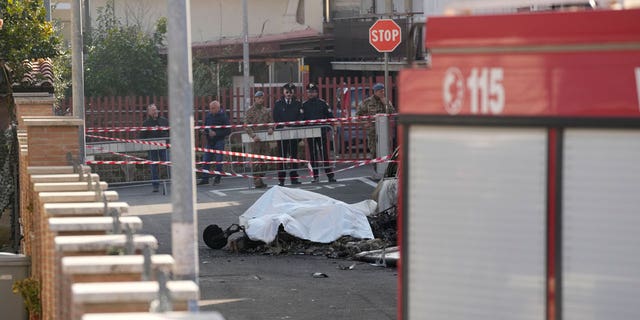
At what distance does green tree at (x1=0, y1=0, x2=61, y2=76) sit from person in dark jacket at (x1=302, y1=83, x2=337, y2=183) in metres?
5.55

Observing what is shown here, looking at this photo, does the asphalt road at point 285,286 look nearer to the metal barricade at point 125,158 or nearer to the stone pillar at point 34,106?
the stone pillar at point 34,106

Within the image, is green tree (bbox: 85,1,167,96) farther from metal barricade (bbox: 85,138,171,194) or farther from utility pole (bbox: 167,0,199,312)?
utility pole (bbox: 167,0,199,312)

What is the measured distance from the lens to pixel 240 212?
2055cm

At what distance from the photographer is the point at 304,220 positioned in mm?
16406

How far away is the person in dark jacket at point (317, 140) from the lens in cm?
2564

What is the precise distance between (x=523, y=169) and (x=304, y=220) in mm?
11352

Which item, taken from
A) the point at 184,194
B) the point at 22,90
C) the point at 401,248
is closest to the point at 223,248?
the point at 22,90

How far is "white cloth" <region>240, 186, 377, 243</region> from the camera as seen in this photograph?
1616cm

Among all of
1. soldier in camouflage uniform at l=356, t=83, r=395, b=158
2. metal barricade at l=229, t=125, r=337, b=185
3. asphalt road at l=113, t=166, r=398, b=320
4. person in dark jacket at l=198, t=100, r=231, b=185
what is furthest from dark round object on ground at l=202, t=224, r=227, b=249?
person in dark jacket at l=198, t=100, r=231, b=185

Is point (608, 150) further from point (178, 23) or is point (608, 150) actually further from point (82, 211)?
point (82, 211)

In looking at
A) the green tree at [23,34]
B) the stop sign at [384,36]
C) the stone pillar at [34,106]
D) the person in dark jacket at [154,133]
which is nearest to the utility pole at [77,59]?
the stone pillar at [34,106]

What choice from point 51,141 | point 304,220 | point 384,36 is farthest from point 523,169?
point 384,36

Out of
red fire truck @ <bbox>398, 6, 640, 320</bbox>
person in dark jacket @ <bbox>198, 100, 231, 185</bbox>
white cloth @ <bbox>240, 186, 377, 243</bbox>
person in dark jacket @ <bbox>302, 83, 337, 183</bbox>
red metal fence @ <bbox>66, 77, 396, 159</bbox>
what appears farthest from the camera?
red metal fence @ <bbox>66, 77, 396, 159</bbox>

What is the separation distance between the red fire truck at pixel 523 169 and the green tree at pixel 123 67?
31667mm
